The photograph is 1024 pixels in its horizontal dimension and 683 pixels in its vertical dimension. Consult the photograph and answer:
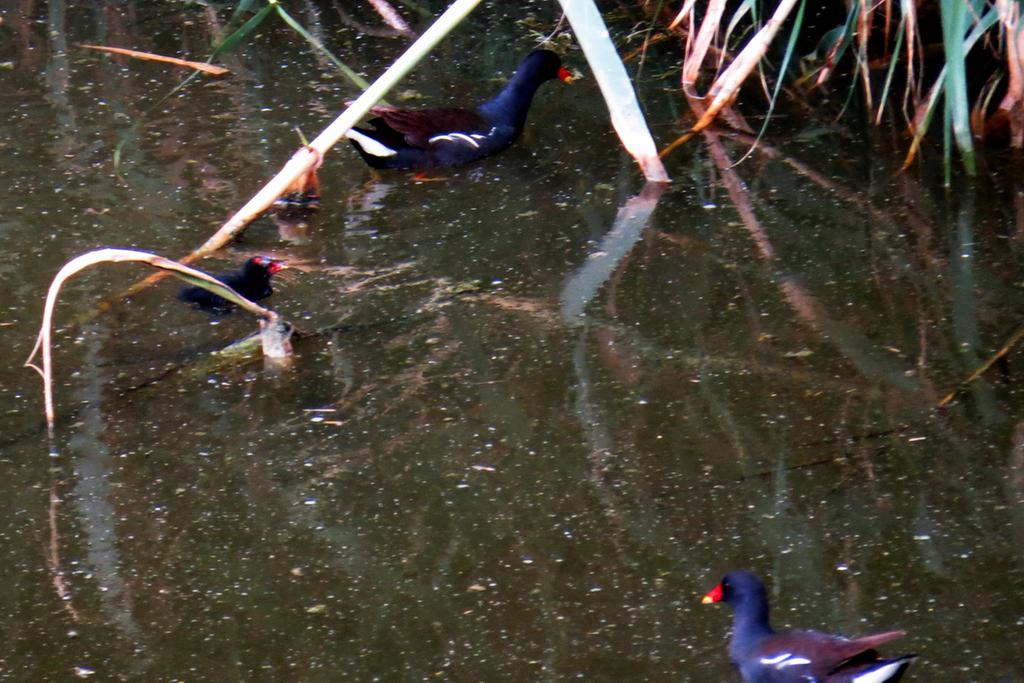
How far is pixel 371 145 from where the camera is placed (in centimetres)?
543

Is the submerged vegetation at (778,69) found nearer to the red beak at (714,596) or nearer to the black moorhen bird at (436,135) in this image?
the black moorhen bird at (436,135)

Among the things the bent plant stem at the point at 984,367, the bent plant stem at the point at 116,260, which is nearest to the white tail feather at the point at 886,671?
the bent plant stem at the point at 984,367

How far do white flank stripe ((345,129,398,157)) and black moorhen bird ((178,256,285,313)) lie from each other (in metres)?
1.01

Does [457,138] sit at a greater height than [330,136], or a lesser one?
lesser

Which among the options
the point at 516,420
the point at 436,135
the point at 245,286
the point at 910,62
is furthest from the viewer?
the point at 436,135

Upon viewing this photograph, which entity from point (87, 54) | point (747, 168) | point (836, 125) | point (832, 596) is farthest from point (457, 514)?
point (87, 54)

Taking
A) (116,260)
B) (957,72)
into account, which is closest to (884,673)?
(116,260)

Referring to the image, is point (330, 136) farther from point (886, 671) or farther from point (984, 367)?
point (886, 671)

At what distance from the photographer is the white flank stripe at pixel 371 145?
5355 mm

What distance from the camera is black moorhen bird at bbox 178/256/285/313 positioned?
440 cm

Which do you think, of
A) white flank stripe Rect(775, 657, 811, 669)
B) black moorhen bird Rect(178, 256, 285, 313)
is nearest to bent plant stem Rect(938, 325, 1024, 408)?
white flank stripe Rect(775, 657, 811, 669)

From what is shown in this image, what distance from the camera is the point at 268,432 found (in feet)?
12.6

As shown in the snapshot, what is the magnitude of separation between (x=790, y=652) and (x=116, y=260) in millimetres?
2209

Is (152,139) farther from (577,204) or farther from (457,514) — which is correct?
(457,514)
